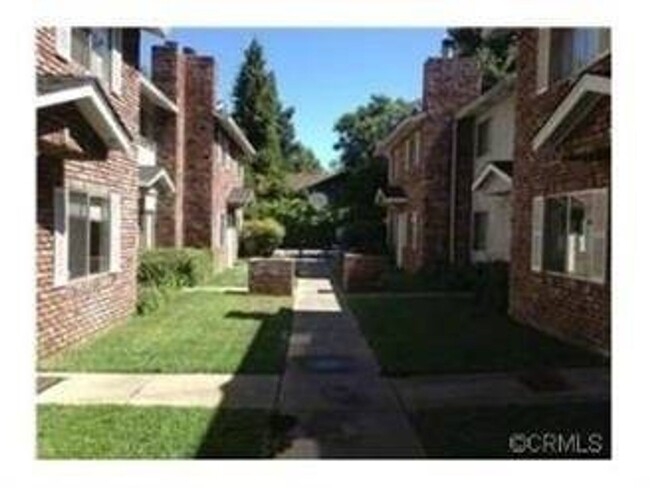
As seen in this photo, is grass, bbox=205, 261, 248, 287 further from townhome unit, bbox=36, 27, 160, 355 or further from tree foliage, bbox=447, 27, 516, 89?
tree foliage, bbox=447, 27, 516, 89

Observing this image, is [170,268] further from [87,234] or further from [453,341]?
[453,341]

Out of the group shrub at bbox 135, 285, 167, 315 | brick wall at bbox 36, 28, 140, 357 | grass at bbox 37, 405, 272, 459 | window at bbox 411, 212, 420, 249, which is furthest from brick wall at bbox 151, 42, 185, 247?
grass at bbox 37, 405, 272, 459

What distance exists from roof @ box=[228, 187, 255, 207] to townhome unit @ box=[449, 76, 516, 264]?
683 centimetres

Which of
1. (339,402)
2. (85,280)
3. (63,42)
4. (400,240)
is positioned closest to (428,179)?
(400,240)

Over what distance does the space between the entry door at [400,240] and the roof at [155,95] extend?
16.1 feet

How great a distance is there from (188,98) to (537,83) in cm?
959

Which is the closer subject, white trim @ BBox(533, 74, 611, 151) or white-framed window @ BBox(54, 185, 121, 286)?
white trim @ BBox(533, 74, 611, 151)

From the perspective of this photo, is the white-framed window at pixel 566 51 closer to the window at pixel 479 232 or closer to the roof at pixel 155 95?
the roof at pixel 155 95

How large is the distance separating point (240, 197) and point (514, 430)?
18.7 meters

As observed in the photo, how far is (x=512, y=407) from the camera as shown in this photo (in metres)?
7.64

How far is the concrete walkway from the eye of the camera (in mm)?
6547

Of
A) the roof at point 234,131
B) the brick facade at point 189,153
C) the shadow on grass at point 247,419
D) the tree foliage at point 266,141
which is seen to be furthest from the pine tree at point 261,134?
the shadow on grass at point 247,419

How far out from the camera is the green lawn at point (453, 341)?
9.52 m
